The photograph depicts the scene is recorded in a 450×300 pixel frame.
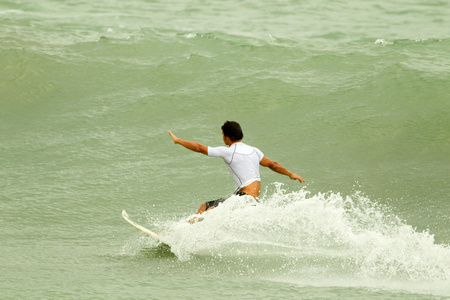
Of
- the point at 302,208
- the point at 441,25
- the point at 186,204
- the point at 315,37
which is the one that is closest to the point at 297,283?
the point at 302,208

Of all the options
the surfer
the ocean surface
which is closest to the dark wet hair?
the surfer

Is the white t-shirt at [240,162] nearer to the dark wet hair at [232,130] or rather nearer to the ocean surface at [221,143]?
the dark wet hair at [232,130]

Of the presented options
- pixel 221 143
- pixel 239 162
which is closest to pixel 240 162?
pixel 239 162

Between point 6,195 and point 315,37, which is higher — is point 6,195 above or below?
below

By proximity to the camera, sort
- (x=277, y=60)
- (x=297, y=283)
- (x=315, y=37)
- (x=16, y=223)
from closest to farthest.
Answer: (x=297, y=283), (x=16, y=223), (x=277, y=60), (x=315, y=37)

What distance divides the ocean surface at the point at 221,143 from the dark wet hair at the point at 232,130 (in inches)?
27.3

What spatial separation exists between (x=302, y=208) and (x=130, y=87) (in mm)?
7700

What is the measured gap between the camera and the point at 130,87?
45.6 feet

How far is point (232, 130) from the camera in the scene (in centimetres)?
695

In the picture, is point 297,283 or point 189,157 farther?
point 189,157

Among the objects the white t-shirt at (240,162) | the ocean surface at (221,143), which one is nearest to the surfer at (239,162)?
the white t-shirt at (240,162)

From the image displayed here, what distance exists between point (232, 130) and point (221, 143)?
448 centimetres

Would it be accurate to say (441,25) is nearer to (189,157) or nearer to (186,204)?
(189,157)

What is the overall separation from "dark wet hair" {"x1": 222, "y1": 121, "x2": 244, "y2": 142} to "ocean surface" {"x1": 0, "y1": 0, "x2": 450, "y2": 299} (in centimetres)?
69
